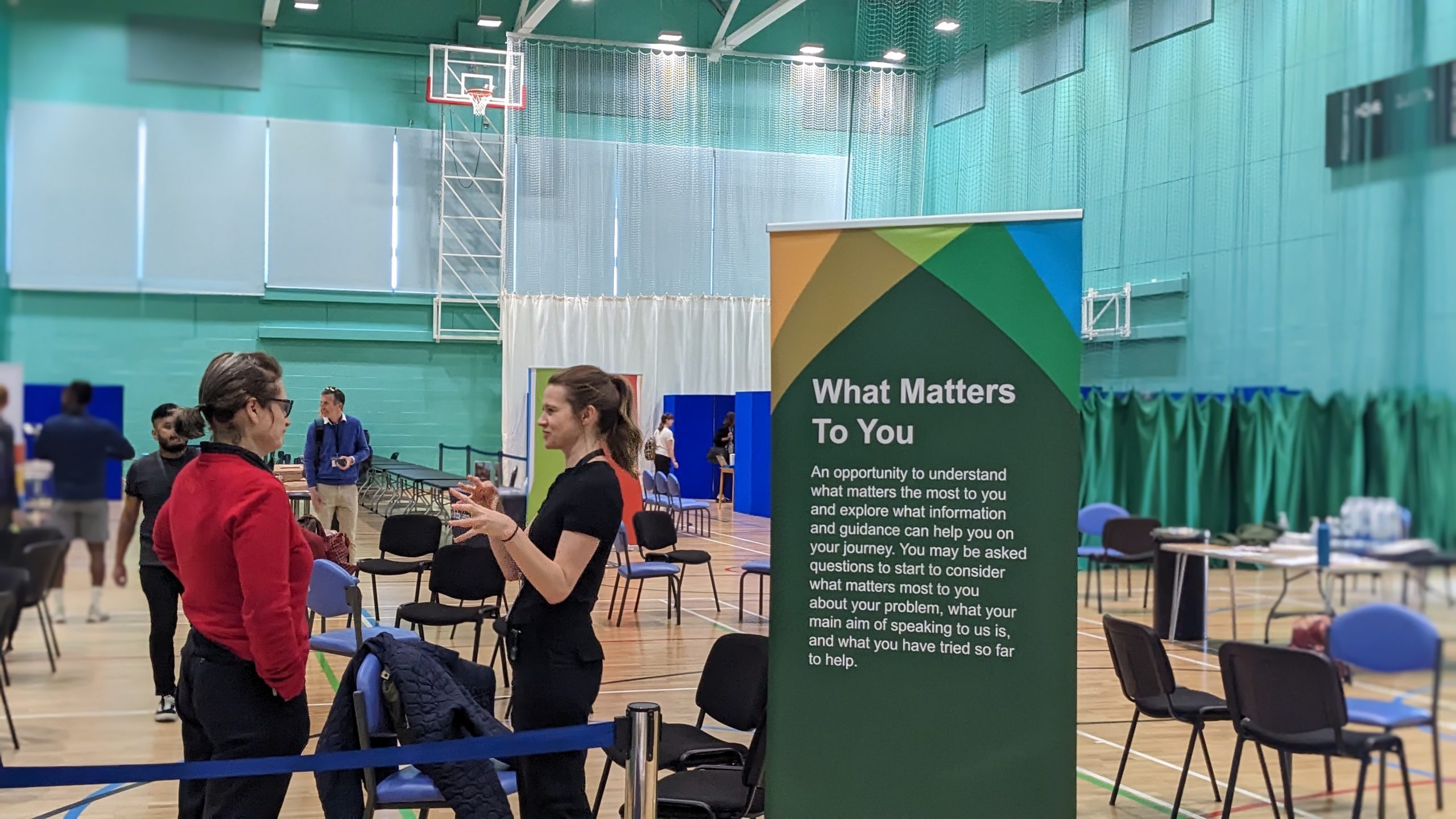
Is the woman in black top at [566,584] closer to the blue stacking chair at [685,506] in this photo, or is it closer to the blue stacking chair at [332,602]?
the blue stacking chair at [332,602]

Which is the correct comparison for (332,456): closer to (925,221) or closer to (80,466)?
(925,221)

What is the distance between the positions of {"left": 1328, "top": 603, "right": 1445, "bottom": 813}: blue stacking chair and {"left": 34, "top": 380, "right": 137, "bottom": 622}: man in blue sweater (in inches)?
126

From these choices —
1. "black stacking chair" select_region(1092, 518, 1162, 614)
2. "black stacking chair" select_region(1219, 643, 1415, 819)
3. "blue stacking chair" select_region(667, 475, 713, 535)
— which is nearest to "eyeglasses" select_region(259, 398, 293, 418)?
"black stacking chair" select_region(1219, 643, 1415, 819)

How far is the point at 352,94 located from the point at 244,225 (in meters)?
15.9

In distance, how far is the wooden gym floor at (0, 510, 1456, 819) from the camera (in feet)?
5.64

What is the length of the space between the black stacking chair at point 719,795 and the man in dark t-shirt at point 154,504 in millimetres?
1241

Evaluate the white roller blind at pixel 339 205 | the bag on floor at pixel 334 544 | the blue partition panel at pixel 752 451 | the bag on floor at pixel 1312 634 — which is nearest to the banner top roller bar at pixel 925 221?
the bag on floor at pixel 1312 634

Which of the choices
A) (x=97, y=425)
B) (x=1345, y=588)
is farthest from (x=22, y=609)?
(x=1345, y=588)

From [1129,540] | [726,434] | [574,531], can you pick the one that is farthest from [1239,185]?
[726,434]

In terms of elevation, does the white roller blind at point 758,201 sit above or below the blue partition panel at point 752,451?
above

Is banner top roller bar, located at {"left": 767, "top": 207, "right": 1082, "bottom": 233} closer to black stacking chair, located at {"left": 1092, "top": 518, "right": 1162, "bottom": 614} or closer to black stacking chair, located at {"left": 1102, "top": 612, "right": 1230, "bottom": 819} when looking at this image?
black stacking chair, located at {"left": 1102, "top": 612, "right": 1230, "bottom": 819}

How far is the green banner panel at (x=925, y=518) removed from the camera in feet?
7.86

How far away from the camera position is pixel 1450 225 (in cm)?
356

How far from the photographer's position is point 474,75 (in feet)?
52.4
